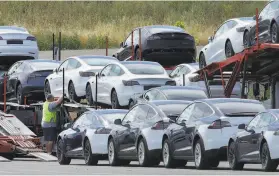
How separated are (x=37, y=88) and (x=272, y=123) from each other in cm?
1740

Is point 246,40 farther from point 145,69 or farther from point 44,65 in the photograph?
point 44,65

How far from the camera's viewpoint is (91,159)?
28.3 metres

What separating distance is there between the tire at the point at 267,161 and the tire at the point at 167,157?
3144 millimetres

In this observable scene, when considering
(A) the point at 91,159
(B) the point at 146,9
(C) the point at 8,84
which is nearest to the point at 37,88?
(C) the point at 8,84

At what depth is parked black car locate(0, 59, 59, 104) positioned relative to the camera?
1505 inches

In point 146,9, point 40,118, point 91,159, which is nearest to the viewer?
point 91,159

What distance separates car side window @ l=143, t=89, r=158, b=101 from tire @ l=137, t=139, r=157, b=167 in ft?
15.8

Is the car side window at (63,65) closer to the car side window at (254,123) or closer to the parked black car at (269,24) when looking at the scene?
the parked black car at (269,24)

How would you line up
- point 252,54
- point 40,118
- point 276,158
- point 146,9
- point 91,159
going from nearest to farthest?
Result: point 276,158 → point 91,159 → point 252,54 → point 40,118 → point 146,9

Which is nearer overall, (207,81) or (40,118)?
(207,81)

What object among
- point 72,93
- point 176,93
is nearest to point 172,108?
point 176,93

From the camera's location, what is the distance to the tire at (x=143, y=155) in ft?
85.5

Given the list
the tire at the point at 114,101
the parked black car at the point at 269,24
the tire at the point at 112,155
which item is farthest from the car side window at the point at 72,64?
the tire at the point at 112,155

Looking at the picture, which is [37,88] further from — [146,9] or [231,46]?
[146,9]
